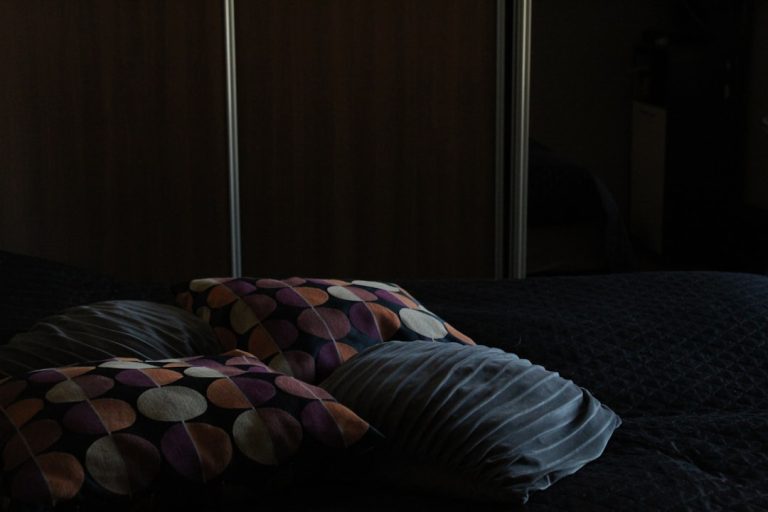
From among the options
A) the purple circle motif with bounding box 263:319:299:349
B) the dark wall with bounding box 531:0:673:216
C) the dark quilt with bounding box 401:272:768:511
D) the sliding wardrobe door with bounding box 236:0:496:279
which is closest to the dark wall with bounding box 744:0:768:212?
the dark wall with bounding box 531:0:673:216

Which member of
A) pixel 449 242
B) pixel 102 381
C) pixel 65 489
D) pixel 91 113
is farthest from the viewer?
pixel 449 242

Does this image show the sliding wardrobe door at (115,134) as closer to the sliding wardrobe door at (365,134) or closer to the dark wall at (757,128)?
the sliding wardrobe door at (365,134)

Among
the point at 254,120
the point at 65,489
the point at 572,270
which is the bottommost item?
the point at 572,270

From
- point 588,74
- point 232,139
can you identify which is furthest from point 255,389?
point 588,74

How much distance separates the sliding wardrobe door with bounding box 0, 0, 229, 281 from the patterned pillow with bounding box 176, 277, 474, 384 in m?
1.52

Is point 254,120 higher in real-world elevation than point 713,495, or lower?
higher

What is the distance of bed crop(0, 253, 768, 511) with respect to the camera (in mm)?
1332

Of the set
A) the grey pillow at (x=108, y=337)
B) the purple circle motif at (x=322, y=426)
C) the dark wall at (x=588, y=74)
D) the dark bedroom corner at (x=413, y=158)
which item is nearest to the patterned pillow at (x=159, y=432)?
the purple circle motif at (x=322, y=426)

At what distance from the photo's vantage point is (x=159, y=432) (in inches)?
49.7

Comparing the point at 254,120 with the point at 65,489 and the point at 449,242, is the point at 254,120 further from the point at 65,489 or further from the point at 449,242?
the point at 65,489

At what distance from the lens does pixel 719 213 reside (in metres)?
3.62

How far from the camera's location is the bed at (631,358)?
133 cm

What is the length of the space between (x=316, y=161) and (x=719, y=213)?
130 cm

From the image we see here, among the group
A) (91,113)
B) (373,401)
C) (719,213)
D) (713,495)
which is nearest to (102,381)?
(373,401)
